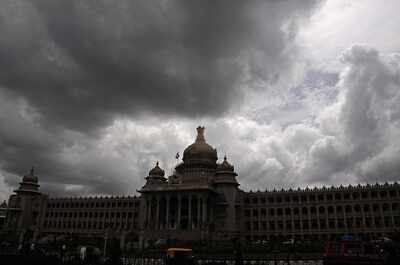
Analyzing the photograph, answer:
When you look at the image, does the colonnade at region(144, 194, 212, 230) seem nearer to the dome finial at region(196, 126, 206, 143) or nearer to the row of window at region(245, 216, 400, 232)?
the row of window at region(245, 216, 400, 232)

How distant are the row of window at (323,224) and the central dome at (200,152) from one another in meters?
19.7

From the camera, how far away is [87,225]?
110m

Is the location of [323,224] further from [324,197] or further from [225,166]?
[225,166]

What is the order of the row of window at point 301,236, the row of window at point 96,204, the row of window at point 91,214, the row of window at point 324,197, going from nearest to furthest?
the row of window at point 301,236, the row of window at point 324,197, the row of window at point 91,214, the row of window at point 96,204

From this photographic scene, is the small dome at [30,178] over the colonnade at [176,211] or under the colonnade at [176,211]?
over

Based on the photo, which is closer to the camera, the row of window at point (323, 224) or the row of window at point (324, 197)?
the row of window at point (323, 224)

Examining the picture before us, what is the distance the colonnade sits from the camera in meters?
82.3

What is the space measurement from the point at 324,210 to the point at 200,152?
112ft

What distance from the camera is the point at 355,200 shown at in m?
85.4

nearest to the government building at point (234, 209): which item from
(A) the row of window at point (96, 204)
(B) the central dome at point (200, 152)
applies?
(B) the central dome at point (200, 152)

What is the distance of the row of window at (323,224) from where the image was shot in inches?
3219

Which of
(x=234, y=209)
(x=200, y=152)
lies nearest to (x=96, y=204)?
(x=200, y=152)

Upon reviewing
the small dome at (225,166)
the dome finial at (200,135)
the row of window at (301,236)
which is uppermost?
the dome finial at (200,135)

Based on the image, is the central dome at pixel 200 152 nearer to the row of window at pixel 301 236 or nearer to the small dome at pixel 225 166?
the small dome at pixel 225 166
